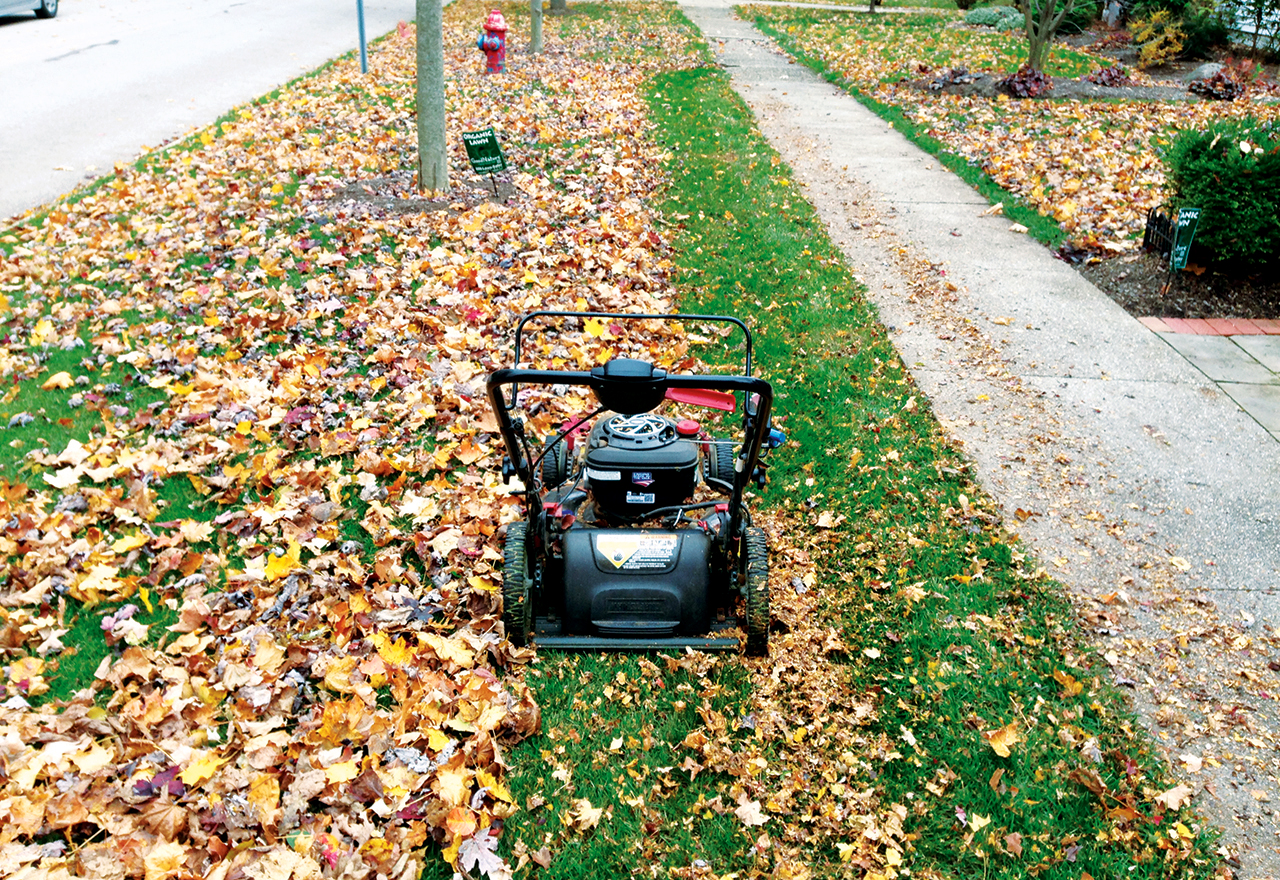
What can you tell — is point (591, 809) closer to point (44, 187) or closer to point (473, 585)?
point (473, 585)

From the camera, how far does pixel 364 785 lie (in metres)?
3.08

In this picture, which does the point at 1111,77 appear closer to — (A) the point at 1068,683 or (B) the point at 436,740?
(A) the point at 1068,683

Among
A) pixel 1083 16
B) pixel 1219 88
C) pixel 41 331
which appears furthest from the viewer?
pixel 1083 16

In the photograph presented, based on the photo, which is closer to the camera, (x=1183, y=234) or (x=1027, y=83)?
(x=1183, y=234)

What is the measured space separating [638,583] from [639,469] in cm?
44

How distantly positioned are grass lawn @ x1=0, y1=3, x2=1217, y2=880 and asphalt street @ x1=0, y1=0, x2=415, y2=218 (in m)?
3.37

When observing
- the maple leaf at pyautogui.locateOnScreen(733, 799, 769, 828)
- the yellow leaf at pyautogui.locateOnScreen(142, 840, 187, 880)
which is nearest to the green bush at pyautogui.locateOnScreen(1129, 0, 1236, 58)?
the maple leaf at pyautogui.locateOnScreen(733, 799, 769, 828)

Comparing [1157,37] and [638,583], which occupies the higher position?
[1157,37]

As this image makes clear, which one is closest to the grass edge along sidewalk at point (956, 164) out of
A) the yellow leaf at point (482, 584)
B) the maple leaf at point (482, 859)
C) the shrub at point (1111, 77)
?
the shrub at point (1111, 77)

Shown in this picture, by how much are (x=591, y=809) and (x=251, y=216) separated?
6956mm

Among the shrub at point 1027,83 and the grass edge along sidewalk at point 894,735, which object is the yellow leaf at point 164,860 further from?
the shrub at point 1027,83

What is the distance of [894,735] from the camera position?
3.46 metres

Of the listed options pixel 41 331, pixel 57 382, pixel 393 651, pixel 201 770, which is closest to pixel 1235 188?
pixel 393 651

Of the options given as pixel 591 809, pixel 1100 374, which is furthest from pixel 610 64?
pixel 591 809
